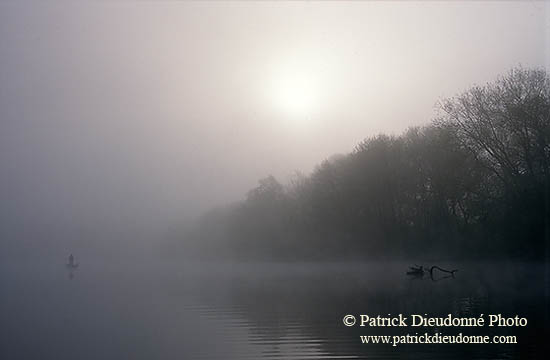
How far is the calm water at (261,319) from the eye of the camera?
14.1m

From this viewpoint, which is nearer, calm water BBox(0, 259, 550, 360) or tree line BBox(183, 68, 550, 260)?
calm water BBox(0, 259, 550, 360)

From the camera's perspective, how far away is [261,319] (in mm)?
19891

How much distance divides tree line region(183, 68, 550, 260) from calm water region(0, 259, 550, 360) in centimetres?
650

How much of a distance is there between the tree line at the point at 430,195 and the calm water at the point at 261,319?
21.3ft

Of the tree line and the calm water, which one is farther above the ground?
the tree line

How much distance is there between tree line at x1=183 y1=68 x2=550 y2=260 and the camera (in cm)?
3778

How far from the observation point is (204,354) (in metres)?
14.1

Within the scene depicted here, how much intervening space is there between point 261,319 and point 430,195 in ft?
110

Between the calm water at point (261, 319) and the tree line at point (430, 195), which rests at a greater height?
the tree line at point (430, 195)

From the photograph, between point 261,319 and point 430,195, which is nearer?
point 261,319

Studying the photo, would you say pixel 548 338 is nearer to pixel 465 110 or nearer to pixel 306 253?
pixel 465 110

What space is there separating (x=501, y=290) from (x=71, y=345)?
19.1m

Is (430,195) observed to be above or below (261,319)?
above

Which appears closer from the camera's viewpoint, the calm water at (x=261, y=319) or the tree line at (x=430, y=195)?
the calm water at (x=261, y=319)
